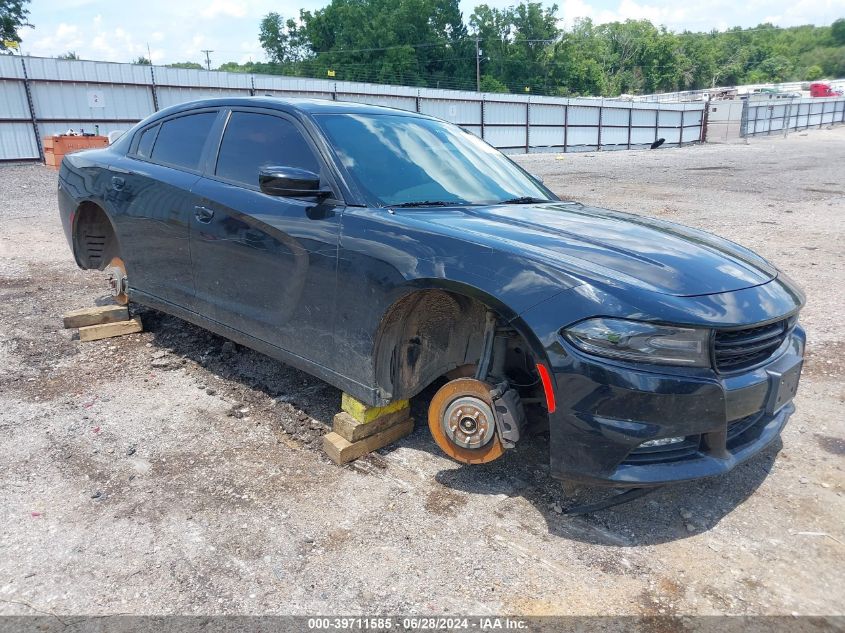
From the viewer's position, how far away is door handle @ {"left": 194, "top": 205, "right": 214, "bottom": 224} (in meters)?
3.55

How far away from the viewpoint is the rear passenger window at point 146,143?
4.27 metres

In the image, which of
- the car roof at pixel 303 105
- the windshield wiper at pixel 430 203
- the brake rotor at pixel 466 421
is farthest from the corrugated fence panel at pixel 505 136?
the brake rotor at pixel 466 421

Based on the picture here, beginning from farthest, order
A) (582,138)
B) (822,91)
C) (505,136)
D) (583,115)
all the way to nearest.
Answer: (822,91), (582,138), (583,115), (505,136)

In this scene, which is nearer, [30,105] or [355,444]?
[355,444]

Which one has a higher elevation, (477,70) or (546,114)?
(477,70)

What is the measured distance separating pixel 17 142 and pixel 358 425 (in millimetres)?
19216

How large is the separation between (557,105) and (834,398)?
101ft

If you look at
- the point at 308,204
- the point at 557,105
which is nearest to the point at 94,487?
the point at 308,204

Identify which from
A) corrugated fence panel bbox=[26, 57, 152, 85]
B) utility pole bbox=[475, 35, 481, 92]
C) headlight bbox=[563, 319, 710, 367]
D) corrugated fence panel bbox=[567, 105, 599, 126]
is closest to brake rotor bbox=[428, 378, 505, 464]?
headlight bbox=[563, 319, 710, 367]

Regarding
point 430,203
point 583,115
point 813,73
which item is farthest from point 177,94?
point 813,73

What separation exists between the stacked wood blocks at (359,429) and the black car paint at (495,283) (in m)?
0.15

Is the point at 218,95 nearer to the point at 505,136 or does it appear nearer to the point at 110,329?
the point at 505,136

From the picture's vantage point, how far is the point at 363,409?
10.1 ft

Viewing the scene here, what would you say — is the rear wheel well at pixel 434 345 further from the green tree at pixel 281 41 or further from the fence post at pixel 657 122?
the green tree at pixel 281 41
